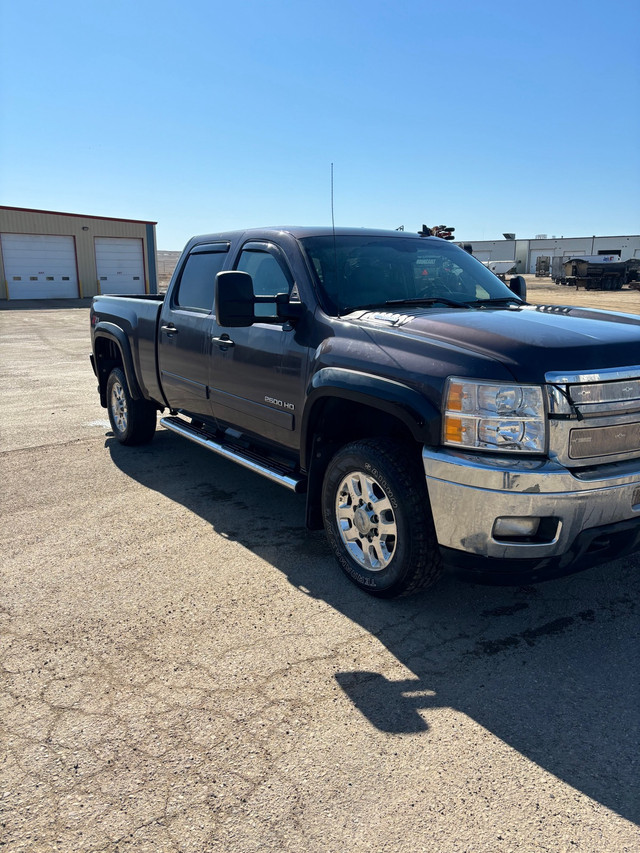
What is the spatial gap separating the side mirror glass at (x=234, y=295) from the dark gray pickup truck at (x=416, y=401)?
12 mm

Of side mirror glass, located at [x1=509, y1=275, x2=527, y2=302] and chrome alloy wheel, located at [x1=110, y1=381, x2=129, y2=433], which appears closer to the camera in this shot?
side mirror glass, located at [x1=509, y1=275, x2=527, y2=302]

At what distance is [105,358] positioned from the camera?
6914mm

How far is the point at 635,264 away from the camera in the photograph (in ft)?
176

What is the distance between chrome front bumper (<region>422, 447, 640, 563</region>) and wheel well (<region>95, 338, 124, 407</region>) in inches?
183

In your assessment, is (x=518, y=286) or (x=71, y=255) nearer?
(x=518, y=286)

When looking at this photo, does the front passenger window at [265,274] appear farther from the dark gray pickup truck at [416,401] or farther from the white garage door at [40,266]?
the white garage door at [40,266]

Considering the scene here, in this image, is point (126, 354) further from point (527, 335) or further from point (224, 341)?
point (527, 335)

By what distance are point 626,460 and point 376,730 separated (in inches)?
63.5

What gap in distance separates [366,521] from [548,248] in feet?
263

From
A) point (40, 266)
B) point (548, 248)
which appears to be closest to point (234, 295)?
point (40, 266)

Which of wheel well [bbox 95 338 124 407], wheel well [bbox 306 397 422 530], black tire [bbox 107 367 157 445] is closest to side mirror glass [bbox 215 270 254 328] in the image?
wheel well [bbox 306 397 422 530]

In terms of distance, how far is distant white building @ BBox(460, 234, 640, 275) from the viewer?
246 feet

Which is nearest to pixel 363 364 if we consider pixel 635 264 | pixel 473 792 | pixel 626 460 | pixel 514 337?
pixel 514 337

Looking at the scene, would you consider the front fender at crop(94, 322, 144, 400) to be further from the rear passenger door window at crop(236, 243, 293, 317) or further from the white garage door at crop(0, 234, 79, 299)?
the white garage door at crop(0, 234, 79, 299)
